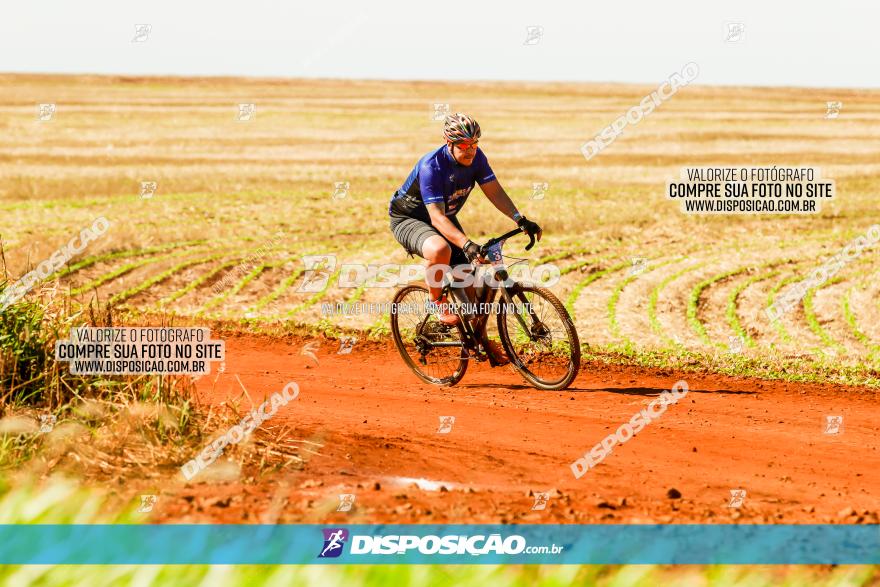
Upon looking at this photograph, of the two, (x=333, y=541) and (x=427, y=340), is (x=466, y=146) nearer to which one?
(x=427, y=340)

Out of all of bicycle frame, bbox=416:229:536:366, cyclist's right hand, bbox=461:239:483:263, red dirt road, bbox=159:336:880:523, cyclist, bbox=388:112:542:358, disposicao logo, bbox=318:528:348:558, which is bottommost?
red dirt road, bbox=159:336:880:523

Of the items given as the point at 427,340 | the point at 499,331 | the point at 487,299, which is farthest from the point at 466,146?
the point at 427,340

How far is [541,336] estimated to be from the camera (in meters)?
10.3

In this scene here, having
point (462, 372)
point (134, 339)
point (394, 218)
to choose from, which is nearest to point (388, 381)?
point (462, 372)

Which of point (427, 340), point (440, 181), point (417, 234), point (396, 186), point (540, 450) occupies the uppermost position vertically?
point (440, 181)

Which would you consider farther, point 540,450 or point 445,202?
point 445,202

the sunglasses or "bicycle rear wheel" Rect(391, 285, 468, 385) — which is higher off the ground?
the sunglasses

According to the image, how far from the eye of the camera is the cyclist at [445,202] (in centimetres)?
980

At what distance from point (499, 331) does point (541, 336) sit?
43cm

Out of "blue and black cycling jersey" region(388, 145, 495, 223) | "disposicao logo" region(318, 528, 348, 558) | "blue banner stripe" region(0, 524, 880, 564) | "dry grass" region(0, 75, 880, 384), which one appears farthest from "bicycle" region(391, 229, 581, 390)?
"disposicao logo" region(318, 528, 348, 558)

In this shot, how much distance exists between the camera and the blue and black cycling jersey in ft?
32.6

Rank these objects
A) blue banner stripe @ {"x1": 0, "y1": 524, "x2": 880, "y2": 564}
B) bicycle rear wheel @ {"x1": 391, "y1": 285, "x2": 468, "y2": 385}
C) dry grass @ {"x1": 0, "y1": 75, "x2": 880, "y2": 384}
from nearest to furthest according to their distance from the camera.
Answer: blue banner stripe @ {"x1": 0, "y1": 524, "x2": 880, "y2": 564}, bicycle rear wheel @ {"x1": 391, "y1": 285, "x2": 468, "y2": 385}, dry grass @ {"x1": 0, "y1": 75, "x2": 880, "y2": 384}

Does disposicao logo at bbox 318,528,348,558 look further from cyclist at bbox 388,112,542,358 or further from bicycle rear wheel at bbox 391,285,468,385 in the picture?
bicycle rear wheel at bbox 391,285,468,385

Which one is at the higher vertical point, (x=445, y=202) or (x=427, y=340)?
(x=445, y=202)
